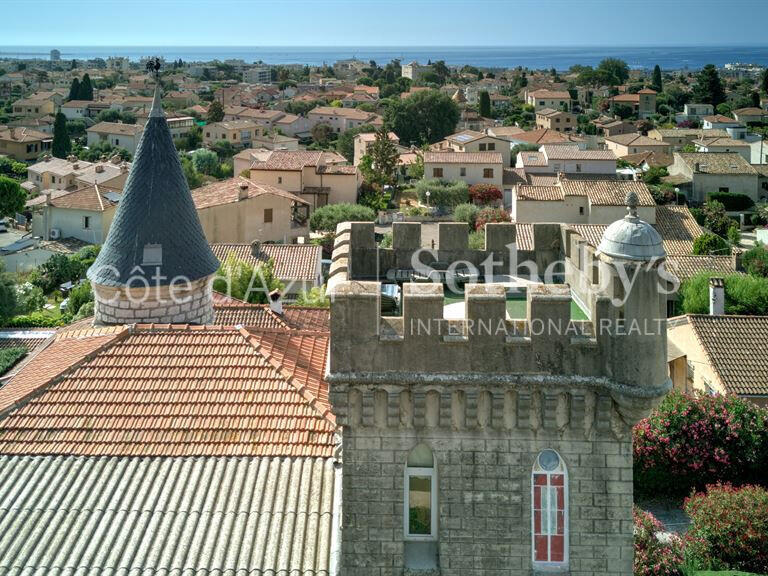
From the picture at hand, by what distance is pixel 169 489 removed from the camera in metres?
9.72

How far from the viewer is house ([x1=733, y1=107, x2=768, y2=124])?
378ft

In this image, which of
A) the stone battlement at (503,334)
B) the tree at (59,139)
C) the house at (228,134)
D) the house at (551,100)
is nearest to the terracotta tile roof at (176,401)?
the stone battlement at (503,334)

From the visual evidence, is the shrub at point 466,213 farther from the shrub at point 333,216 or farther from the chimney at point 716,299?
the chimney at point 716,299

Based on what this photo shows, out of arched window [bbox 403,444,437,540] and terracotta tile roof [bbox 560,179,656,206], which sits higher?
terracotta tile roof [bbox 560,179,656,206]

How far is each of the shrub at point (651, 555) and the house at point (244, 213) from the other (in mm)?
32810

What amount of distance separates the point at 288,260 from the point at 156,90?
22342 millimetres

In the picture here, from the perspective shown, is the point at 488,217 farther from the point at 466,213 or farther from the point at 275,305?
the point at 275,305

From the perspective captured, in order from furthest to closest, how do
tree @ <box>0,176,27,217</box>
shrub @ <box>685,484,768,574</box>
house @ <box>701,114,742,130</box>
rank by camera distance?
1. house @ <box>701,114,742,130</box>
2. tree @ <box>0,176,27,217</box>
3. shrub @ <box>685,484,768,574</box>

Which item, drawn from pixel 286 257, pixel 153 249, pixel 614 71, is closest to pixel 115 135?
pixel 286 257

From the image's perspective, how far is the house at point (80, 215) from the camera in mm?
55125

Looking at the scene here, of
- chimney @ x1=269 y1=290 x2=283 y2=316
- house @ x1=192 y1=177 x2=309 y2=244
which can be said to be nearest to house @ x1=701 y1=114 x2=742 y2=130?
house @ x1=192 y1=177 x2=309 y2=244

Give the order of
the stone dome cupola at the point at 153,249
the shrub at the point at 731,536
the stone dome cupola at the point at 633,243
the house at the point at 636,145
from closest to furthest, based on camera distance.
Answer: the stone dome cupola at the point at 633,243, the stone dome cupola at the point at 153,249, the shrub at the point at 731,536, the house at the point at 636,145

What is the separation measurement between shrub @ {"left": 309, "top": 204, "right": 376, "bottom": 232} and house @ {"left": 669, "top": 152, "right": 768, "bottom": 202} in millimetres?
27649

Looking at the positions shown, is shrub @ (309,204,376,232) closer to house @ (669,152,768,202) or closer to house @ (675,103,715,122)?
house @ (669,152,768,202)
